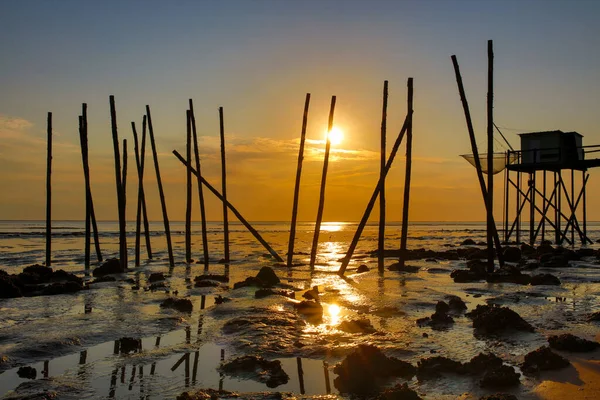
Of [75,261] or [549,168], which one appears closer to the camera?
[75,261]

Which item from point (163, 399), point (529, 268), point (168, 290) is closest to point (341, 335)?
point (163, 399)

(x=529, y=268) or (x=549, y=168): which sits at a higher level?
(x=549, y=168)

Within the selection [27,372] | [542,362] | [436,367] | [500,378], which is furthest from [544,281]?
[27,372]

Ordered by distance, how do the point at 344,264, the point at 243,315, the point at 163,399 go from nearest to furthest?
1. the point at 163,399
2. the point at 243,315
3. the point at 344,264

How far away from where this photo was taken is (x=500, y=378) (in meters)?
5.71

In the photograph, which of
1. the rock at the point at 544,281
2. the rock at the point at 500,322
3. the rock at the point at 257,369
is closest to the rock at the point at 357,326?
the rock at the point at 500,322

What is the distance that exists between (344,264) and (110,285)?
7.98 metres

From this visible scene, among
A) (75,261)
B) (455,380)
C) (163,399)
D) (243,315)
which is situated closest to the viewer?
(163,399)

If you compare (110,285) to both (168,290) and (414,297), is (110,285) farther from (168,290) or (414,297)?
(414,297)

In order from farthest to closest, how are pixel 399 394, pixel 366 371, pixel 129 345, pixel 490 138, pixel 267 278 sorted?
pixel 490 138, pixel 267 278, pixel 129 345, pixel 366 371, pixel 399 394

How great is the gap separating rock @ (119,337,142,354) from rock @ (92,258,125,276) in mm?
10660

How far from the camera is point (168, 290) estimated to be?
14.3 metres

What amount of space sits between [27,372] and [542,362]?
6.99 meters

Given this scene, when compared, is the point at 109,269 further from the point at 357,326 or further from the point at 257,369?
the point at 257,369
